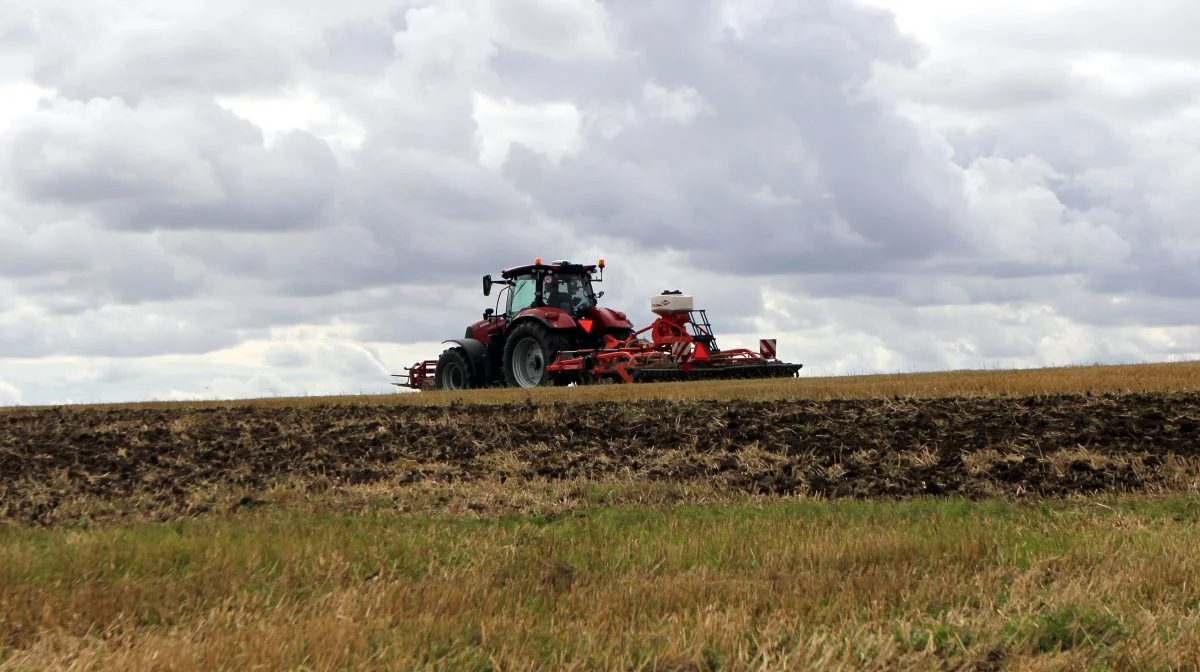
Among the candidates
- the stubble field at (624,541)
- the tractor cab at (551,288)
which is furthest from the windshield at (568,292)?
the stubble field at (624,541)

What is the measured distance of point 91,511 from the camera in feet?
32.0

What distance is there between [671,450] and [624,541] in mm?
5012

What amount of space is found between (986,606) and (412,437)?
31.0 feet

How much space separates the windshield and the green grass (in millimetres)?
19356

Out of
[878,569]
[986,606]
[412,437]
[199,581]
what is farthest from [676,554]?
[412,437]

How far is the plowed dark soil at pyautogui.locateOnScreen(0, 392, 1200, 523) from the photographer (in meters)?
10.4

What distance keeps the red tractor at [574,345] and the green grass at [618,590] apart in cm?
1707

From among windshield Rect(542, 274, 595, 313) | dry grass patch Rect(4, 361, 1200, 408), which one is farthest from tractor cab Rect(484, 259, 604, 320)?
dry grass patch Rect(4, 361, 1200, 408)

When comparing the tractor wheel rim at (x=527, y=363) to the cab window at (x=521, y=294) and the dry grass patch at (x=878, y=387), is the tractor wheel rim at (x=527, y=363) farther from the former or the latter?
the dry grass patch at (x=878, y=387)

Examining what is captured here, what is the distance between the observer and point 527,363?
92.4 ft

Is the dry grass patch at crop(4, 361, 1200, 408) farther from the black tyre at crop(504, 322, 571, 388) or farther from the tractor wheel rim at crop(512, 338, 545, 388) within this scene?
the tractor wheel rim at crop(512, 338, 545, 388)

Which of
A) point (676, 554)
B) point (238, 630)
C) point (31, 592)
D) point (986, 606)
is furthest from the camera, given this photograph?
point (676, 554)

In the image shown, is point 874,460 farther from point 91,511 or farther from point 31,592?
point 31,592

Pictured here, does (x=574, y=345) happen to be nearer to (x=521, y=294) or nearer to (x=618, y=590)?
(x=521, y=294)
